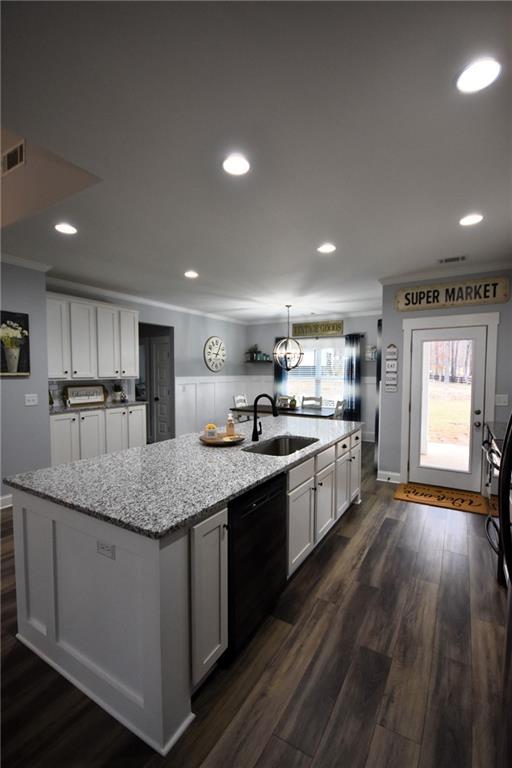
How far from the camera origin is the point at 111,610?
1376 millimetres

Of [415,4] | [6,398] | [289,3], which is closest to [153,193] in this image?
[289,3]

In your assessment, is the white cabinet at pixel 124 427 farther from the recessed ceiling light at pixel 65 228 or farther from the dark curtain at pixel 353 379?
the dark curtain at pixel 353 379

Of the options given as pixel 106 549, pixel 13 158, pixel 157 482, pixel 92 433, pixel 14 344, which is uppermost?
pixel 13 158

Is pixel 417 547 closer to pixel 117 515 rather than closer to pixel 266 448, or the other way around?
pixel 266 448

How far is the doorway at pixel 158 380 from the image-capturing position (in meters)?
6.30

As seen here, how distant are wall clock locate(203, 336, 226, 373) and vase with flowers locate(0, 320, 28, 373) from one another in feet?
12.1

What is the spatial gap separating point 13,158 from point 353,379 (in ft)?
19.7

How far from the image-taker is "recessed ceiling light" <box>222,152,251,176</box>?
181 centimetres

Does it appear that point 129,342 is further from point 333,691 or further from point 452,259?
point 333,691

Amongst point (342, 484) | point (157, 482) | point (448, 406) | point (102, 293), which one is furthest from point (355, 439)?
point (102, 293)

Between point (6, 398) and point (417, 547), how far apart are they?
418 cm

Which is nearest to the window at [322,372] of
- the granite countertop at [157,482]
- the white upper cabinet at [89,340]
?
the white upper cabinet at [89,340]

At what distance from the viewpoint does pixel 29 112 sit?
1.49 meters

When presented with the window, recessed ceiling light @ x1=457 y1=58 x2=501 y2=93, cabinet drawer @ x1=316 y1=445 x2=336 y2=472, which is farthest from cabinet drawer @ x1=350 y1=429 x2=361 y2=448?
the window
